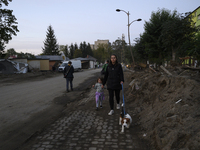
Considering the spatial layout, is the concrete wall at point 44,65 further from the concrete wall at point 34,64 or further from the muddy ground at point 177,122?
the muddy ground at point 177,122

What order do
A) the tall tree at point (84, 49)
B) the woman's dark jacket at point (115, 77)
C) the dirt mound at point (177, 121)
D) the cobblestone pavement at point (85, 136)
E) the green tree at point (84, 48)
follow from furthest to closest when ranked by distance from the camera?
the green tree at point (84, 48), the tall tree at point (84, 49), the woman's dark jacket at point (115, 77), the cobblestone pavement at point (85, 136), the dirt mound at point (177, 121)

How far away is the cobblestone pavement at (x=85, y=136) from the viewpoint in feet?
10.9

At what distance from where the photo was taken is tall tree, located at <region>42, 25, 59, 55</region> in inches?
2672

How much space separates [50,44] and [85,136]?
68629 mm

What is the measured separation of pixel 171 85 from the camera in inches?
210

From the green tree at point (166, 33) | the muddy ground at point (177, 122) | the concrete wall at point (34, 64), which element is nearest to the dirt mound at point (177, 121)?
the muddy ground at point (177, 122)

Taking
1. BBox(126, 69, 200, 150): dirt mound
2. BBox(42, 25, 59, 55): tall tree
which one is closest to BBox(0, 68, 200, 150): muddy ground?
BBox(126, 69, 200, 150): dirt mound

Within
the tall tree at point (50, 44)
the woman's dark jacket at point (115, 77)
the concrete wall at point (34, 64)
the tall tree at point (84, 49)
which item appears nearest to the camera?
the woman's dark jacket at point (115, 77)

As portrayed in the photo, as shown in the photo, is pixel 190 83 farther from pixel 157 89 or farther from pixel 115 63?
pixel 115 63

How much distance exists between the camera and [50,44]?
6794 cm

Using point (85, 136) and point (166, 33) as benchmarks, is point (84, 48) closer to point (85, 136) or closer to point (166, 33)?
point (166, 33)

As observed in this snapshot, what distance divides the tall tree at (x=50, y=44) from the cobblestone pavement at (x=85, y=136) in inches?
2615

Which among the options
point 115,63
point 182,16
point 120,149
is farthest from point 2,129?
point 182,16

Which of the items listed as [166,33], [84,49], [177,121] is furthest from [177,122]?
[84,49]
